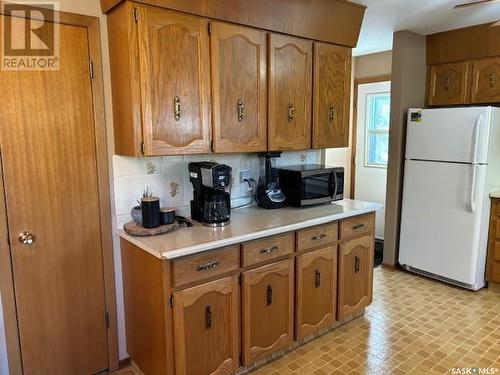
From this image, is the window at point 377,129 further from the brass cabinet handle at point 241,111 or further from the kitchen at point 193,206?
the brass cabinet handle at point 241,111

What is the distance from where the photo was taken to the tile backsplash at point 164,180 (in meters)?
2.21

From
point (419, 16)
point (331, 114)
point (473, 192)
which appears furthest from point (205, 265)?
point (419, 16)

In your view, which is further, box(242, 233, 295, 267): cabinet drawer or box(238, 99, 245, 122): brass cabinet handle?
box(238, 99, 245, 122): brass cabinet handle

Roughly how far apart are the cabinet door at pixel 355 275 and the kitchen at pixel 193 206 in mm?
15

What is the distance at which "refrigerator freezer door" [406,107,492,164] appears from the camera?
10.1 feet

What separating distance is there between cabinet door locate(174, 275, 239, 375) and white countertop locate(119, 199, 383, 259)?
0.23m

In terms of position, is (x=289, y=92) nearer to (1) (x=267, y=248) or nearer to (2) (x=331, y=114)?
(2) (x=331, y=114)

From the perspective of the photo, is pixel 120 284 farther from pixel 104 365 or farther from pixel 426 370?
pixel 426 370

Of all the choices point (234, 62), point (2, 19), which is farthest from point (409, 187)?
point (2, 19)

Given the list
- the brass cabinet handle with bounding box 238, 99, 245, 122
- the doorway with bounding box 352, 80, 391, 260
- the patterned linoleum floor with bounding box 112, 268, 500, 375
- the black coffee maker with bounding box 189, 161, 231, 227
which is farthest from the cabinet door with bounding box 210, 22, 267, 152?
the doorway with bounding box 352, 80, 391, 260

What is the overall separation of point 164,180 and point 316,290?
49.8 inches

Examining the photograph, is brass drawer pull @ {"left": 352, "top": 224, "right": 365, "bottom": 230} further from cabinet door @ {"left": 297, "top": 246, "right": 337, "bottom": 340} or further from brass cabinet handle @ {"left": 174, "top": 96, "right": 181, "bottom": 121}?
brass cabinet handle @ {"left": 174, "top": 96, "right": 181, "bottom": 121}

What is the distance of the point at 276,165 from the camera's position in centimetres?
298

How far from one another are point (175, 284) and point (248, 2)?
1.67 meters
